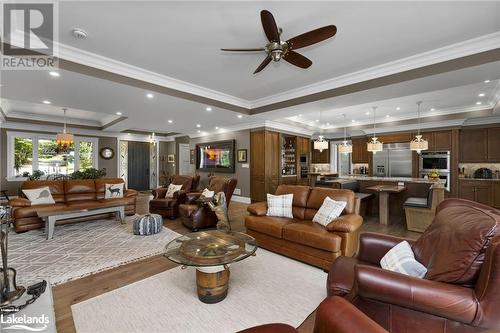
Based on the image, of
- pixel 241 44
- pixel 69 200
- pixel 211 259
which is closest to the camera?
pixel 211 259

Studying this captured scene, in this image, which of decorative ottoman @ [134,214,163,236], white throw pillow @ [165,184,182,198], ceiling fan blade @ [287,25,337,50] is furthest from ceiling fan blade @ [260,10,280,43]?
white throw pillow @ [165,184,182,198]

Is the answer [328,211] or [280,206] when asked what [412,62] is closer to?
[328,211]

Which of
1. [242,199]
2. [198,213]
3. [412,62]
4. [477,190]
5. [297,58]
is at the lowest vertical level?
[242,199]

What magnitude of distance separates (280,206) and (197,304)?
6.15ft

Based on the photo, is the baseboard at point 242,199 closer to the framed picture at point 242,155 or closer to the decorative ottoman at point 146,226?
the framed picture at point 242,155

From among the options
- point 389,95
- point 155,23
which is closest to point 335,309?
point 155,23

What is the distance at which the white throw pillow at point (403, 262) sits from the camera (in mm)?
1567

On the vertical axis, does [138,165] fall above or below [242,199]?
above

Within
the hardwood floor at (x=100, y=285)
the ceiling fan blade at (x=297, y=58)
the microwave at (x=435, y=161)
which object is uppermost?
the ceiling fan blade at (x=297, y=58)

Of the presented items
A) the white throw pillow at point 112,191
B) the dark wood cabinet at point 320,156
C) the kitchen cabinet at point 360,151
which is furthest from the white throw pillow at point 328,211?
the dark wood cabinet at point 320,156

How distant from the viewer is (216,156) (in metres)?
8.56

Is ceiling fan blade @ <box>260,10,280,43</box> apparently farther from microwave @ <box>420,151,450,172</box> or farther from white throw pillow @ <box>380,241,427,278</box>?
microwave @ <box>420,151,450,172</box>

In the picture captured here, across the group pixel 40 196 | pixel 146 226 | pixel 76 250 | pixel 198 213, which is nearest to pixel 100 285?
pixel 76 250

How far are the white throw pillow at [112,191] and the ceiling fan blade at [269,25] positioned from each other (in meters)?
4.91
